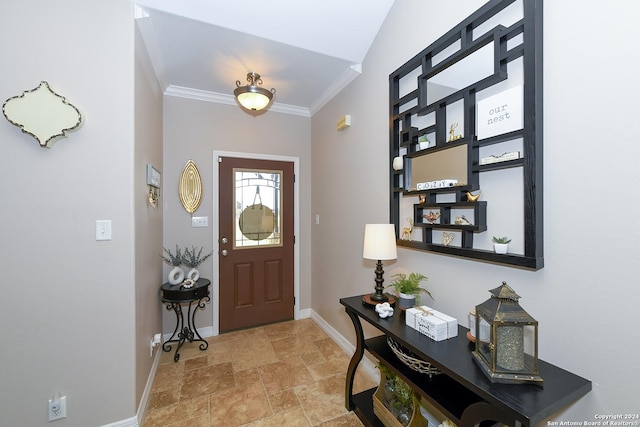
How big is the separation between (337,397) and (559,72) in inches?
90.6

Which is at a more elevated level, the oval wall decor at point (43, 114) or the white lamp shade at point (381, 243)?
the oval wall decor at point (43, 114)

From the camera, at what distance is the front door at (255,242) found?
3010mm

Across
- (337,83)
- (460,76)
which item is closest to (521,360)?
(460,76)

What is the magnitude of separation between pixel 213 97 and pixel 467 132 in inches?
105

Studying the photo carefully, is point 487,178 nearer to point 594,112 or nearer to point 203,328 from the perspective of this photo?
point 594,112

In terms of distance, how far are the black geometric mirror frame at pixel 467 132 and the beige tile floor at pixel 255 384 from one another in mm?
1326

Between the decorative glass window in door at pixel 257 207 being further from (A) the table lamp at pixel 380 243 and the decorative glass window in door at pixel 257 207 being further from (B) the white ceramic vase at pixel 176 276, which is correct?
(A) the table lamp at pixel 380 243

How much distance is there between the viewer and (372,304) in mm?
1681

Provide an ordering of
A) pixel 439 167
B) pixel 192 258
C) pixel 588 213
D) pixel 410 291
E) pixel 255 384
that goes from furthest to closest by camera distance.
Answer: pixel 192 258 < pixel 255 384 < pixel 410 291 < pixel 439 167 < pixel 588 213

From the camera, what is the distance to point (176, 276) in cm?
258

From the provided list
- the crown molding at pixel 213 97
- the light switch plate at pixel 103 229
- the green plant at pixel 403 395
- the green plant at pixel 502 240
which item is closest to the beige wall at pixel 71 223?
the light switch plate at pixel 103 229

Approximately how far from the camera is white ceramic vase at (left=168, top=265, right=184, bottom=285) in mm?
2532

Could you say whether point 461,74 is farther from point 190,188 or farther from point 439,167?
point 190,188

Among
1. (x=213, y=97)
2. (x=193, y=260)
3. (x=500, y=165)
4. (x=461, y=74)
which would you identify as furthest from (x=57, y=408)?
(x=461, y=74)
